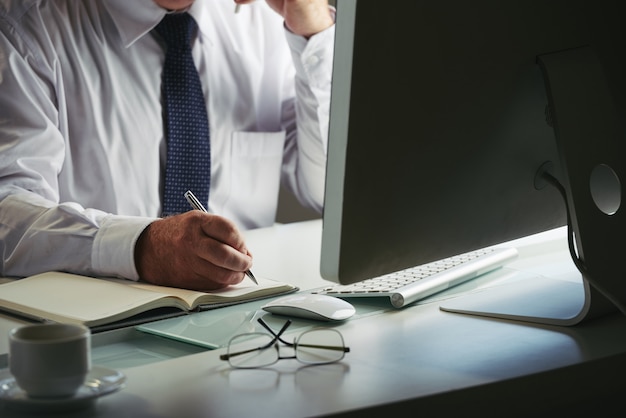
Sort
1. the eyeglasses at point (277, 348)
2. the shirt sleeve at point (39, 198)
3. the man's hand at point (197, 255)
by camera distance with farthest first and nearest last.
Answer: the shirt sleeve at point (39, 198)
the man's hand at point (197, 255)
the eyeglasses at point (277, 348)

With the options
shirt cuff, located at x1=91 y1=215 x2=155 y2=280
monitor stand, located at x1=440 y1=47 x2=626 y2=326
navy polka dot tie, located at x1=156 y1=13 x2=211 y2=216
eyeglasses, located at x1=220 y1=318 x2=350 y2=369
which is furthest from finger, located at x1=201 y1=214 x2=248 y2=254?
navy polka dot tie, located at x1=156 y1=13 x2=211 y2=216

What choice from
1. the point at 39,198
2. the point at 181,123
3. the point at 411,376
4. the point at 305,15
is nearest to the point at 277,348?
the point at 411,376

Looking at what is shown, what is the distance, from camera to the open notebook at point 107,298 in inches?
42.9

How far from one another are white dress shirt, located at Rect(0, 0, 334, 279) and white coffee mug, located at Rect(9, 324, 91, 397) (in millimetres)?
527

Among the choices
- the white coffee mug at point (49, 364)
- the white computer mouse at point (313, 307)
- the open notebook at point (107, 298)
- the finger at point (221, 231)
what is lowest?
the open notebook at point (107, 298)

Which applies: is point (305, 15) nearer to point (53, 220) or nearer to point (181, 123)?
point (181, 123)

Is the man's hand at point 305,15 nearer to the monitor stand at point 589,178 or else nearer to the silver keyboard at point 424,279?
the silver keyboard at point 424,279

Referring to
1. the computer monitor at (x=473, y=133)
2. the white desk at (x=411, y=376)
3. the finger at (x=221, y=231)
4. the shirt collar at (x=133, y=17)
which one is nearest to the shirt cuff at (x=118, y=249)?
the finger at (x=221, y=231)

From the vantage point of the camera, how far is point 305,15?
2072mm

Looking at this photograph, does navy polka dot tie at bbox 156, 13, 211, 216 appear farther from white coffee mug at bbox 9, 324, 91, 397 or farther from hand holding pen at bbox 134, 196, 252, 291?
white coffee mug at bbox 9, 324, 91, 397

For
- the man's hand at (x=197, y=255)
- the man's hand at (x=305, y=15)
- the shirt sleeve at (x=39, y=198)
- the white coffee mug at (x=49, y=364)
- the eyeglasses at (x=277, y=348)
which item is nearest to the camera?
the white coffee mug at (x=49, y=364)

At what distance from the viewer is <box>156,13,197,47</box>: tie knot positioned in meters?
1.96

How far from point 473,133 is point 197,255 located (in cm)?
46

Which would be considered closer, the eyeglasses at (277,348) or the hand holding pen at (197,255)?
the eyeglasses at (277,348)
